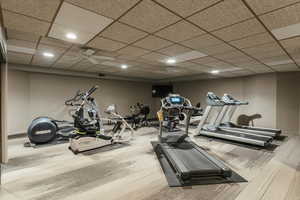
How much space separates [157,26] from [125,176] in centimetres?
243

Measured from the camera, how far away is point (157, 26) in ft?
7.41

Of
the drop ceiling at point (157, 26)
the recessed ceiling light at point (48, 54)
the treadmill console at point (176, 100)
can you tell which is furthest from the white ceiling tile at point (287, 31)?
the recessed ceiling light at point (48, 54)

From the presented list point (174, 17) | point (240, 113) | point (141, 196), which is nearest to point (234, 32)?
point (174, 17)

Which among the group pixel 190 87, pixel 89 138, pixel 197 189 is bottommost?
pixel 197 189

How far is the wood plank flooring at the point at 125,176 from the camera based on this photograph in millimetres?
2098

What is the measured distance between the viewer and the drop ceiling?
173cm

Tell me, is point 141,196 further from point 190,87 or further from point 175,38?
point 190,87

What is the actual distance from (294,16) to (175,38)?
5.10 ft

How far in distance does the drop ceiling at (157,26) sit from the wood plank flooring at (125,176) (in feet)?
7.61

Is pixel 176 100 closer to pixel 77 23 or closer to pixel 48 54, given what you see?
pixel 77 23

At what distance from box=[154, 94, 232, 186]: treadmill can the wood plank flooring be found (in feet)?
0.66

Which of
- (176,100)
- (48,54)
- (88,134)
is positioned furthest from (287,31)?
(48,54)

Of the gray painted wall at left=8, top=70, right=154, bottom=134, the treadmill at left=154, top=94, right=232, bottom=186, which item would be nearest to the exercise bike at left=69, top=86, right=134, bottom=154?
the treadmill at left=154, top=94, right=232, bottom=186

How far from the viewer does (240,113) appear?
6887mm
